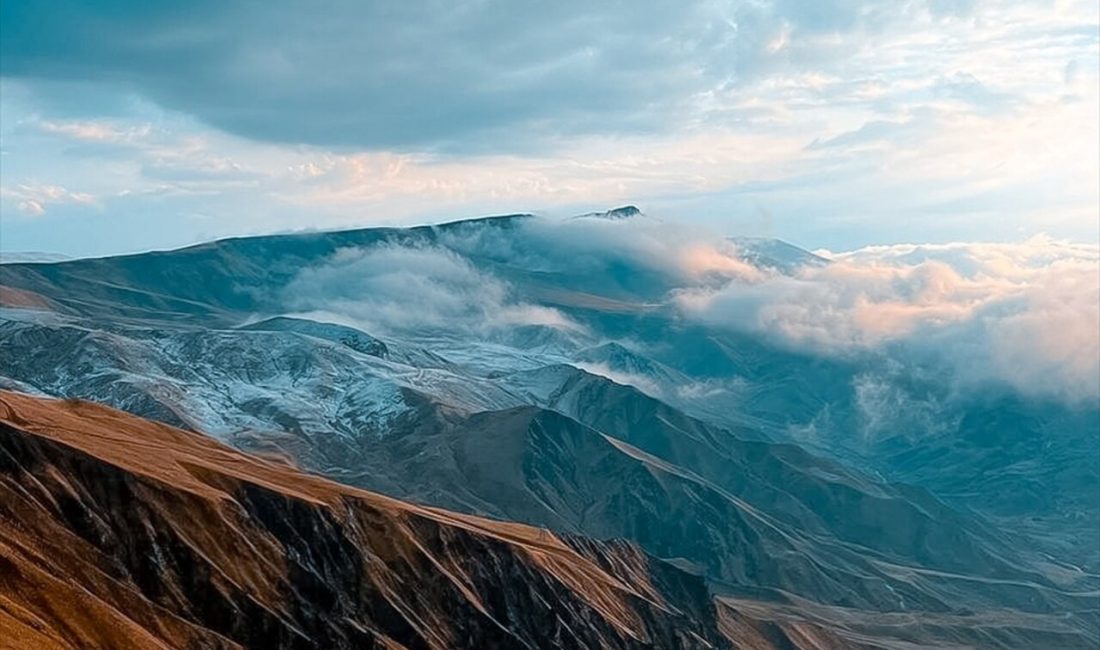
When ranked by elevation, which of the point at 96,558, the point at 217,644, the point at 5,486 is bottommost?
the point at 217,644

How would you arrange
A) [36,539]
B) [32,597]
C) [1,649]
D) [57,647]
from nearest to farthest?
[1,649]
[57,647]
[32,597]
[36,539]

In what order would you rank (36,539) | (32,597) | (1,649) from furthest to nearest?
1. (36,539)
2. (32,597)
3. (1,649)

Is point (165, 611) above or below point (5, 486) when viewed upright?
below

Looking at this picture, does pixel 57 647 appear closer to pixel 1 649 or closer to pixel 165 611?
pixel 1 649

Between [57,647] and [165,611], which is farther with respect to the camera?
[165,611]

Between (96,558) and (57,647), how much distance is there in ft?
142

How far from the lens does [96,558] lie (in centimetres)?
19912

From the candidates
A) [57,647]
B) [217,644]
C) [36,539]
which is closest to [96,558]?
[36,539]

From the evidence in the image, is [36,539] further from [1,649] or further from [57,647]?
[1,649]

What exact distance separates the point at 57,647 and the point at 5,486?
49.9m

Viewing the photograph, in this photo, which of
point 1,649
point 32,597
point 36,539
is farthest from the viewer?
point 36,539

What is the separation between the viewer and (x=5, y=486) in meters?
198

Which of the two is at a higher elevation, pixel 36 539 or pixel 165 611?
pixel 36 539

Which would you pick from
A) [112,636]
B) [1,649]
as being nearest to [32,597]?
[112,636]
